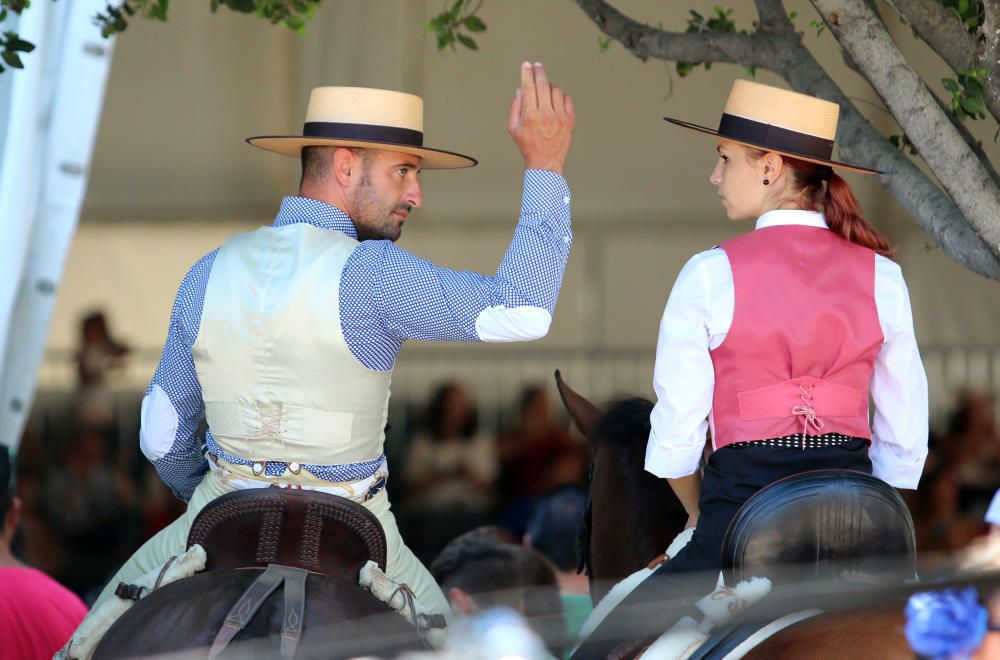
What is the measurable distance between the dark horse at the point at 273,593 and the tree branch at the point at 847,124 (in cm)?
154

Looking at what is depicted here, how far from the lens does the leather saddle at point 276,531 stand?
2.66 m

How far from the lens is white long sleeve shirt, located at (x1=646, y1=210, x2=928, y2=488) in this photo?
2.71 metres

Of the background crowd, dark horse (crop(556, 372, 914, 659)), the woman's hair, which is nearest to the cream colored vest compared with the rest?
dark horse (crop(556, 372, 914, 659))

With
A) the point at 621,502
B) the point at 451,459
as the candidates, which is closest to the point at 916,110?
the point at 621,502

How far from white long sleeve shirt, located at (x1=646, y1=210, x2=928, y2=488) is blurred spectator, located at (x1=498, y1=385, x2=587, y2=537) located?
376 cm

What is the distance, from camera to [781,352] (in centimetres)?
265

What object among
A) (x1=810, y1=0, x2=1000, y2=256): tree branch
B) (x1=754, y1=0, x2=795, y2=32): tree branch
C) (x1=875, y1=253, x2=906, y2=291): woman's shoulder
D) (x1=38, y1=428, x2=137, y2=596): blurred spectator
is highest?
(x1=754, y1=0, x2=795, y2=32): tree branch

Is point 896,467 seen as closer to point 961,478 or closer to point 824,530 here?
point 824,530

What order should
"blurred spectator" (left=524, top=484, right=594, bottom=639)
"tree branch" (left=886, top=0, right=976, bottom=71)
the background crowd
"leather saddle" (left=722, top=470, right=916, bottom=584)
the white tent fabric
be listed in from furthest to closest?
the background crowd
"blurred spectator" (left=524, top=484, right=594, bottom=639)
the white tent fabric
"tree branch" (left=886, top=0, right=976, bottom=71)
"leather saddle" (left=722, top=470, right=916, bottom=584)

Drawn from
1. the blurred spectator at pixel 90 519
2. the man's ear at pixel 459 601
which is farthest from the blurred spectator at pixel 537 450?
the man's ear at pixel 459 601

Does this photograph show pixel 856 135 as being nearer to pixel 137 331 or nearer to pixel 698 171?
pixel 698 171

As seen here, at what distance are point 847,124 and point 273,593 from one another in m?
1.94

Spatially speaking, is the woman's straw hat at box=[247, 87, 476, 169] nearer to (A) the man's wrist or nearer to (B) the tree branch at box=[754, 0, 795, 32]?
(A) the man's wrist

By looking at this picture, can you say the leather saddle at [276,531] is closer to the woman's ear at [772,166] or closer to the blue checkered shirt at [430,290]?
the blue checkered shirt at [430,290]
